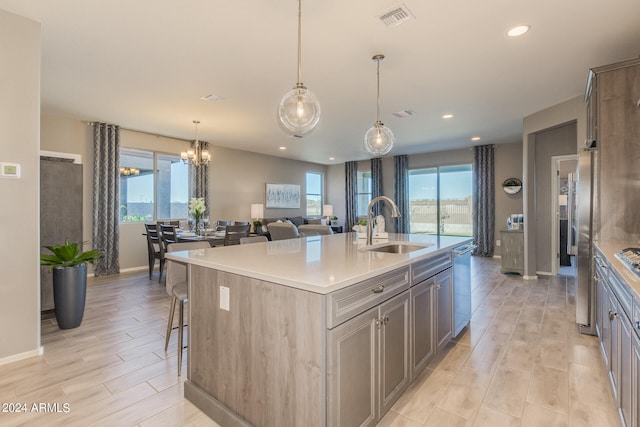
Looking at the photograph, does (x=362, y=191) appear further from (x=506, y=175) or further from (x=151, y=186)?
(x=151, y=186)

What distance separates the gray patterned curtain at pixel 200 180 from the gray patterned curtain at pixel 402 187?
5239 millimetres

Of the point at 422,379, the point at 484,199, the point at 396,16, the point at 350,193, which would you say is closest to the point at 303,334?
the point at 422,379

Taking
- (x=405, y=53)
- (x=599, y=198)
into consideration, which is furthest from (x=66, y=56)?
(x=599, y=198)

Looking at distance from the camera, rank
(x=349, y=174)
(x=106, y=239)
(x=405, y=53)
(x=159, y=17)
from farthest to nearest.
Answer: (x=349, y=174) < (x=106, y=239) < (x=405, y=53) < (x=159, y=17)

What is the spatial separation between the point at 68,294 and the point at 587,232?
16.8 feet

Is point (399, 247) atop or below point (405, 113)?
below

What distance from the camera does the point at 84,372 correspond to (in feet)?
7.64

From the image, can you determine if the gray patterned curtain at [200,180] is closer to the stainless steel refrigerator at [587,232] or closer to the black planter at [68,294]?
the black planter at [68,294]

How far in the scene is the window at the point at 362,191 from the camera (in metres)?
10.2

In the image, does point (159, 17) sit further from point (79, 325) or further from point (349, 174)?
point (349, 174)

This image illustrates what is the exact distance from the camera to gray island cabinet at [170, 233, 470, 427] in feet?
4.49

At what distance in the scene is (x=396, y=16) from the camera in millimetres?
2451

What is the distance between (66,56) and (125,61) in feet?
1.78

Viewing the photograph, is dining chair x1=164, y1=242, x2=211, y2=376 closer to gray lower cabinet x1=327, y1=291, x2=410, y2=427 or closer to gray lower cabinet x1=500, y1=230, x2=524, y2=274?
gray lower cabinet x1=327, y1=291, x2=410, y2=427
